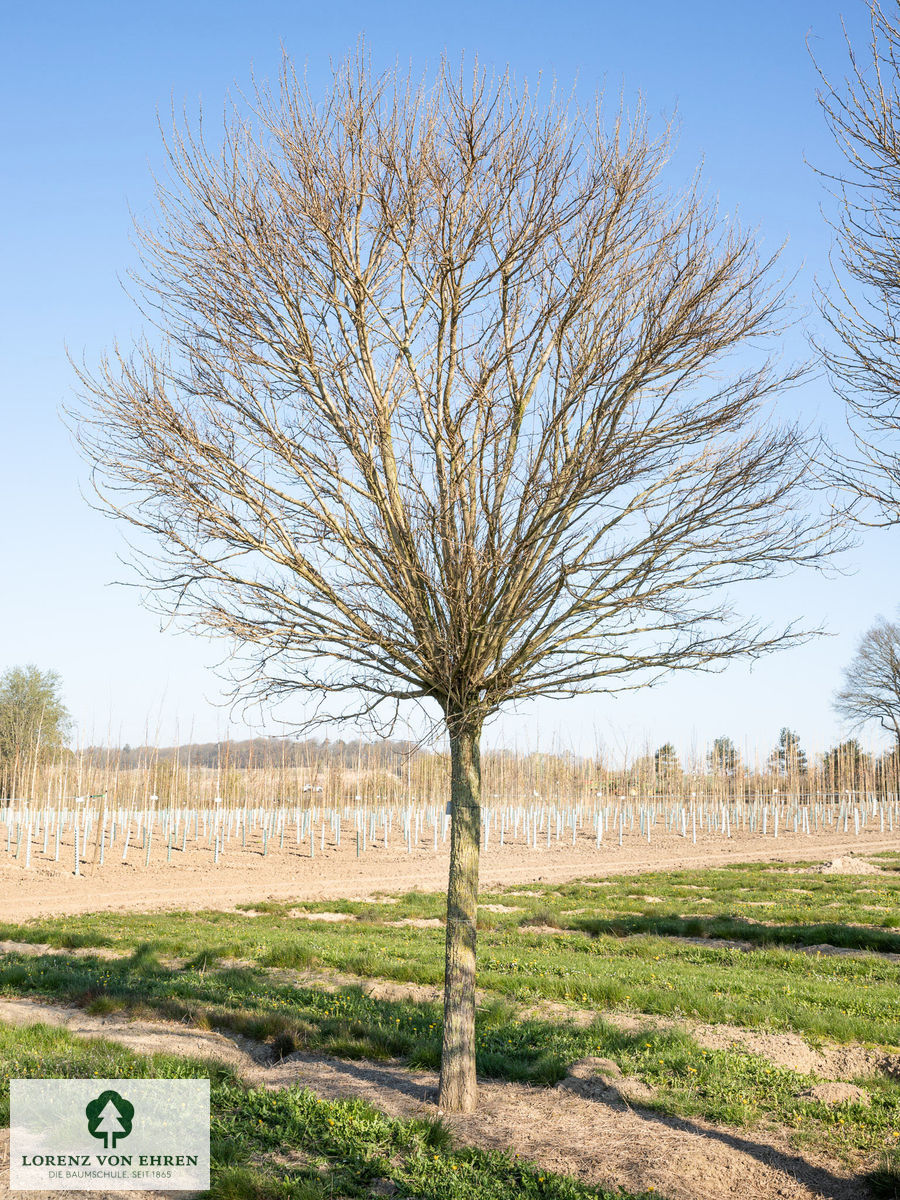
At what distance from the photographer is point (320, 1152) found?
500cm

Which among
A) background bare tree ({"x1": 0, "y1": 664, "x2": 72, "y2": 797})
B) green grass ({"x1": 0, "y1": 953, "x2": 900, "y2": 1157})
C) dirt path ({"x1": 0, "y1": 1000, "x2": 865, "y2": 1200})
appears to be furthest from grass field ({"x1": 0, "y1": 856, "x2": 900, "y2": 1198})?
background bare tree ({"x1": 0, "y1": 664, "x2": 72, "y2": 797})

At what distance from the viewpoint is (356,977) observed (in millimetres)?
10547

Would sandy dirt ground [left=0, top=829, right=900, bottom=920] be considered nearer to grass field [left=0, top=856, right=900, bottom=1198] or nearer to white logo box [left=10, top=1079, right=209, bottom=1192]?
grass field [left=0, top=856, right=900, bottom=1198]

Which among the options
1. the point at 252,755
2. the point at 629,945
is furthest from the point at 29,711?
the point at 629,945

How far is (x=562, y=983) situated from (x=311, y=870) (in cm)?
1879

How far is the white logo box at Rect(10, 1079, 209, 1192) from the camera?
4.70m

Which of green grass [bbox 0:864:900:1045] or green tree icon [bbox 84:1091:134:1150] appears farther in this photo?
green grass [bbox 0:864:900:1045]

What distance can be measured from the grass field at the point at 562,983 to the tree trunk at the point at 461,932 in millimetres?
617

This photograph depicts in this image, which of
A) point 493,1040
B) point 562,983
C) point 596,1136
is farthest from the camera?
point 562,983

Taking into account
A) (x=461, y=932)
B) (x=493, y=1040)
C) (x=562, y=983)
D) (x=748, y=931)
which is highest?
(x=461, y=932)

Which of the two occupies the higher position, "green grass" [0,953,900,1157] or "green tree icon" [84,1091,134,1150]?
"green tree icon" [84,1091,134,1150]

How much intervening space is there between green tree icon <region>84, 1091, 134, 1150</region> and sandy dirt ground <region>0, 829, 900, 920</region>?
13178mm

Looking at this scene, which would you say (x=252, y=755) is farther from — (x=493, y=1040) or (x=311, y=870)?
(x=493, y=1040)

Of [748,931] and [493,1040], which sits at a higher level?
[493,1040]
